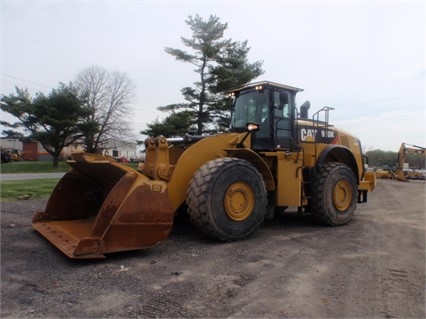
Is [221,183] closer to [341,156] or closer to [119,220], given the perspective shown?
[119,220]

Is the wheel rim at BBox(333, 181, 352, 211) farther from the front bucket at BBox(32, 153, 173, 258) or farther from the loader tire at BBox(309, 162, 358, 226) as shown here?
the front bucket at BBox(32, 153, 173, 258)

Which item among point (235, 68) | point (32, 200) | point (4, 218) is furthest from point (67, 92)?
point (4, 218)

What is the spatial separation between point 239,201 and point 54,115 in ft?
91.4

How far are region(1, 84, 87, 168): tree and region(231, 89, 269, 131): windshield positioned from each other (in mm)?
25079

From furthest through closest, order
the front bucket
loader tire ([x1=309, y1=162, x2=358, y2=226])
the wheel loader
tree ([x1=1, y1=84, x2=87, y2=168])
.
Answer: tree ([x1=1, y1=84, x2=87, y2=168]) → loader tire ([x1=309, y1=162, x2=358, y2=226]) → the wheel loader → the front bucket

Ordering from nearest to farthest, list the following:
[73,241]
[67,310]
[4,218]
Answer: [67,310] → [73,241] → [4,218]

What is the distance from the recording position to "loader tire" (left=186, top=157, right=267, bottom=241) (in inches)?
215

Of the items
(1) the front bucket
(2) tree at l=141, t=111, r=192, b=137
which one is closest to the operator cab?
(1) the front bucket

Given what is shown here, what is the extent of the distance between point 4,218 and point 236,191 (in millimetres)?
4380

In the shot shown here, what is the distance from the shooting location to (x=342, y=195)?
25.9 feet

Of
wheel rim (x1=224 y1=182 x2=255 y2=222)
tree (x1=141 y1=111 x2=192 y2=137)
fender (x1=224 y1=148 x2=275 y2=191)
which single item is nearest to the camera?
wheel rim (x1=224 y1=182 x2=255 y2=222)

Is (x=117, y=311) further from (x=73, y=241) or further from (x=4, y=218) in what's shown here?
(x=4, y=218)

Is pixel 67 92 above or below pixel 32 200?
above

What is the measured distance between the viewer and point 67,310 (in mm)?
3301
